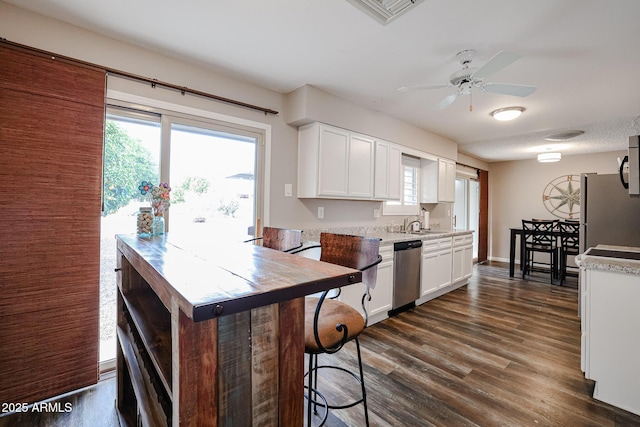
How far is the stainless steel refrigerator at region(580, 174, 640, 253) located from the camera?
2916 millimetres

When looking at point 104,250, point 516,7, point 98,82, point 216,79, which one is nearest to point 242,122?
point 216,79

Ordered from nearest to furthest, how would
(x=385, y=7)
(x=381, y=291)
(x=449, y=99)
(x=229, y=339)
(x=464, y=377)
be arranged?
1. (x=229, y=339)
2. (x=385, y=7)
3. (x=464, y=377)
4. (x=449, y=99)
5. (x=381, y=291)

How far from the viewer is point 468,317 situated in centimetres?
316

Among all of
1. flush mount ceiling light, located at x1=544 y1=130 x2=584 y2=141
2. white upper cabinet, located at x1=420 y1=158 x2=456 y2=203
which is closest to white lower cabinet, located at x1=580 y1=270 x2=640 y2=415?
white upper cabinet, located at x1=420 y1=158 x2=456 y2=203

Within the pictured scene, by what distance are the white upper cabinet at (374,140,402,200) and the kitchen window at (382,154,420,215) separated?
359 mm

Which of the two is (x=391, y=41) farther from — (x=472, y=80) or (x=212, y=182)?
(x=212, y=182)

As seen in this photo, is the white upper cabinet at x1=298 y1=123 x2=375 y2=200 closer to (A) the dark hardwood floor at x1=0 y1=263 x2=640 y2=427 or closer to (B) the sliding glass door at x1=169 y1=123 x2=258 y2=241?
(B) the sliding glass door at x1=169 y1=123 x2=258 y2=241

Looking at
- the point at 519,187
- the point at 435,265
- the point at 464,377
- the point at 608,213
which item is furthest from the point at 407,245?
the point at 519,187

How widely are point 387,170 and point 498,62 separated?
6.09 ft

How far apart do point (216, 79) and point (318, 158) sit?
1.19 metres

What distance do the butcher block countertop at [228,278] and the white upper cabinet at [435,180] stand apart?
3.92m

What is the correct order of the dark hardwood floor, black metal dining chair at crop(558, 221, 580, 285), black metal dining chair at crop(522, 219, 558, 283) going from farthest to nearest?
black metal dining chair at crop(522, 219, 558, 283) < black metal dining chair at crop(558, 221, 580, 285) < the dark hardwood floor

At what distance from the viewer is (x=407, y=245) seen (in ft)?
10.4

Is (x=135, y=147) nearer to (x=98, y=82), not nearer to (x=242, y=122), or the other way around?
(x=98, y=82)
